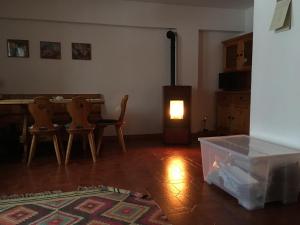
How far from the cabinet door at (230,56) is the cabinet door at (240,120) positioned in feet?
2.77

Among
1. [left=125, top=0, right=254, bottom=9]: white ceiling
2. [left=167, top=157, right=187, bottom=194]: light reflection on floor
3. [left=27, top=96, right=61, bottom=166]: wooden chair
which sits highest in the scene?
[left=125, top=0, right=254, bottom=9]: white ceiling

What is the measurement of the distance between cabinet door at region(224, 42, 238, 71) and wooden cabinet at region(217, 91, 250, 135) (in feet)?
1.65

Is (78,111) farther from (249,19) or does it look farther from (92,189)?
(249,19)

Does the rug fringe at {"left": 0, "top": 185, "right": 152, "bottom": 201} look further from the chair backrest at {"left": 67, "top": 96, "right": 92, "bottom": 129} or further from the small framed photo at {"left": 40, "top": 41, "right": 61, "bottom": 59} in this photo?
the small framed photo at {"left": 40, "top": 41, "right": 61, "bottom": 59}

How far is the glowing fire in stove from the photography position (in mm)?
4330

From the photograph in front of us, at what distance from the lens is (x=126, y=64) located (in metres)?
4.66

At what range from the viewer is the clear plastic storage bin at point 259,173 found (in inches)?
77.2

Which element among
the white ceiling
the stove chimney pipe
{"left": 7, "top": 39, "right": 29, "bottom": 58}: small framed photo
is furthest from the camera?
the stove chimney pipe

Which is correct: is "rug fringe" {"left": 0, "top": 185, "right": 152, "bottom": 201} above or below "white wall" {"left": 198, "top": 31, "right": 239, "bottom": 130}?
below

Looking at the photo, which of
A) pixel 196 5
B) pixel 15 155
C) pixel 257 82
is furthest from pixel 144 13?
pixel 15 155

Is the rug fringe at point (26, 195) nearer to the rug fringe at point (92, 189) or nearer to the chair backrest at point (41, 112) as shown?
the rug fringe at point (92, 189)

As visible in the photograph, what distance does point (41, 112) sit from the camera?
10.1 ft

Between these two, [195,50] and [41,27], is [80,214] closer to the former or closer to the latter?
[41,27]

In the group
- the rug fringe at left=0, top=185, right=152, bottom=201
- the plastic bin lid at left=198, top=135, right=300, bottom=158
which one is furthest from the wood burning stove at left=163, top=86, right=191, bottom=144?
the rug fringe at left=0, top=185, right=152, bottom=201
